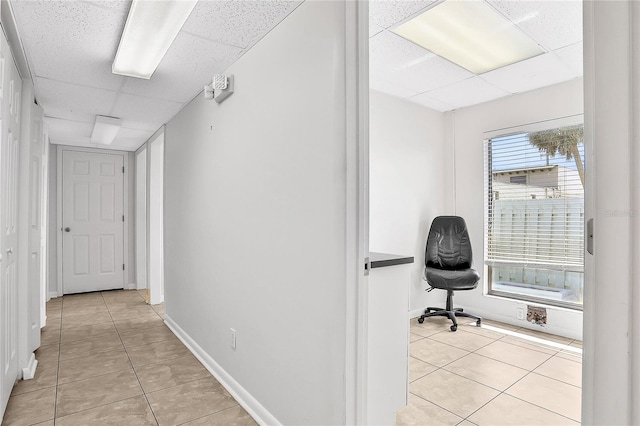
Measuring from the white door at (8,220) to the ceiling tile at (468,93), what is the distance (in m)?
3.38

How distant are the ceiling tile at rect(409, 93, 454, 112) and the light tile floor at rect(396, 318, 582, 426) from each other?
95.0 inches

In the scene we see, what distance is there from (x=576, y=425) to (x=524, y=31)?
2.47m

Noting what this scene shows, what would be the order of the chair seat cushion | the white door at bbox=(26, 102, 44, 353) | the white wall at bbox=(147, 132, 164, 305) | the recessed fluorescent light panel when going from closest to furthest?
the recessed fluorescent light panel, the white door at bbox=(26, 102, 44, 353), the chair seat cushion, the white wall at bbox=(147, 132, 164, 305)

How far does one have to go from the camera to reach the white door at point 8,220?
6.30 feet

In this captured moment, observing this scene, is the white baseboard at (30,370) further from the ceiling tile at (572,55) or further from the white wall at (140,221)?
the ceiling tile at (572,55)

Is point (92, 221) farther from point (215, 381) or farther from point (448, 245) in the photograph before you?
point (448, 245)

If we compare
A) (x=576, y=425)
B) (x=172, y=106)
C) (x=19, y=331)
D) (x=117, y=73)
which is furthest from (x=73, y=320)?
(x=576, y=425)

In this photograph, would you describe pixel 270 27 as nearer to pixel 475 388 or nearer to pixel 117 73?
pixel 117 73

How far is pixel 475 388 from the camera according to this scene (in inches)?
94.7

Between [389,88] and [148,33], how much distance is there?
2.33 meters

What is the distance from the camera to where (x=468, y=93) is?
374 centimetres

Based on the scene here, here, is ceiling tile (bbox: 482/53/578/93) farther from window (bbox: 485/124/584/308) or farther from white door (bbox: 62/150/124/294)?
white door (bbox: 62/150/124/294)

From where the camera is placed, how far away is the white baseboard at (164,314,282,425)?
2025mm

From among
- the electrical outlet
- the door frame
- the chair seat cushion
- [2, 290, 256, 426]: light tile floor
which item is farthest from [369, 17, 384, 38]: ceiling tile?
the door frame
